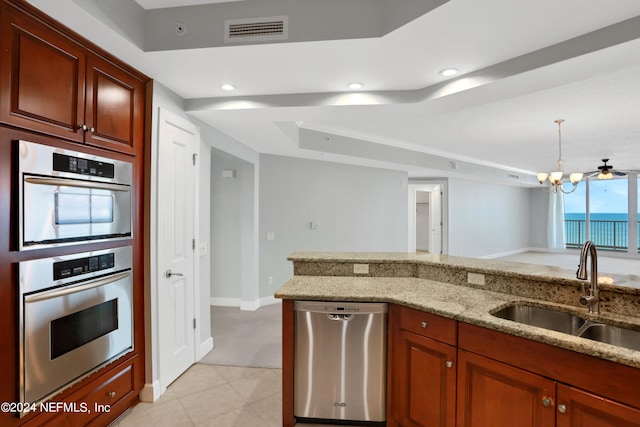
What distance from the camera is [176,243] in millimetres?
2758

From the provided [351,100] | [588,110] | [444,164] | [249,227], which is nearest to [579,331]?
[351,100]

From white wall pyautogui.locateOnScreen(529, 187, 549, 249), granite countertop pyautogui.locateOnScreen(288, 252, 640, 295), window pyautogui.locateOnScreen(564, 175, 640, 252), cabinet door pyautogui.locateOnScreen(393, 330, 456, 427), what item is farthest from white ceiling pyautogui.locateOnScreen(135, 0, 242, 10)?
white wall pyautogui.locateOnScreen(529, 187, 549, 249)

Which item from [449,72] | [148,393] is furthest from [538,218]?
[148,393]

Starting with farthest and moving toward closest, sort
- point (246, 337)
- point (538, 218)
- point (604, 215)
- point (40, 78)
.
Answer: point (538, 218) < point (604, 215) < point (246, 337) < point (40, 78)

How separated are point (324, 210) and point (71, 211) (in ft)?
13.2

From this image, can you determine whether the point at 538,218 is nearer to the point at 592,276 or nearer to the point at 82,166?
the point at 592,276

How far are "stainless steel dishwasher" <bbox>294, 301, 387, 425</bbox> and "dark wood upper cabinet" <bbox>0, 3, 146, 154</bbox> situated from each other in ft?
5.37

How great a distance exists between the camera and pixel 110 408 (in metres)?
2.16

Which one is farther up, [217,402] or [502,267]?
[502,267]

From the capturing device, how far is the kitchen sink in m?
1.60

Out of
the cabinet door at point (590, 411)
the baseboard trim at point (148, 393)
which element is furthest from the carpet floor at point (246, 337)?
the cabinet door at point (590, 411)

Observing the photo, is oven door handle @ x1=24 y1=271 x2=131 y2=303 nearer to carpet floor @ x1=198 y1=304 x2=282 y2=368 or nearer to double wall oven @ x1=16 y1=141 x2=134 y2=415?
double wall oven @ x1=16 y1=141 x2=134 y2=415

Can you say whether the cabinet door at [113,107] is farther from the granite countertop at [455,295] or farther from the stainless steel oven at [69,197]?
the granite countertop at [455,295]

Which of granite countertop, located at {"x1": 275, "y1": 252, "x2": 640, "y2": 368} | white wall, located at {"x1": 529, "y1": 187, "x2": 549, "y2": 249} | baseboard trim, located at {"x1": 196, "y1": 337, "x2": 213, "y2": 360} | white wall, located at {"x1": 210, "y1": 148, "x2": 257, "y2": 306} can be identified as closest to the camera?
granite countertop, located at {"x1": 275, "y1": 252, "x2": 640, "y2": 368}
